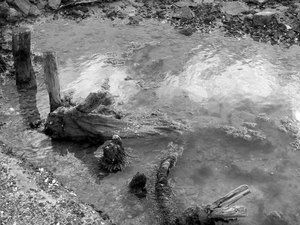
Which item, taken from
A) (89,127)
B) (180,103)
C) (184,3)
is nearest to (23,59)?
(89,127)

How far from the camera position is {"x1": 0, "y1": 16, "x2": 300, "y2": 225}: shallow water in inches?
310

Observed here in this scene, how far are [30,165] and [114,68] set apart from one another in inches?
175

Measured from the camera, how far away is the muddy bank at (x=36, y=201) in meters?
6.77

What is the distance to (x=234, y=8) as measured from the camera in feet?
47.1

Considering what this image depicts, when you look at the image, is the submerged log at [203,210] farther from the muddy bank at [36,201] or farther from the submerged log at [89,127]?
the submerged log at [89,127]

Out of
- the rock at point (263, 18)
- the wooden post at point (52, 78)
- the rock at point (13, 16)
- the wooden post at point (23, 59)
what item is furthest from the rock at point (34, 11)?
the rock at point (263, 18)

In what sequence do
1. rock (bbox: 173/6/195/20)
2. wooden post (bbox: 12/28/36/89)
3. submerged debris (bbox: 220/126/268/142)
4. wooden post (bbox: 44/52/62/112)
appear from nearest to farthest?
wooden post (bbox: 44/52/62/112), submerged debris (bbox: 220/126/268/142), wooden post (bbox: 12/28/36/89), rock (bbox: 173/6/195/20)

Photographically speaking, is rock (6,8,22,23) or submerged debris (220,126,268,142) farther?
rock (6,8,22,23)

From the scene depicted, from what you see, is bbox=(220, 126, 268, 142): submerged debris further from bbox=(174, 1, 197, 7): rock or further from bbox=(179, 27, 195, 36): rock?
bbox=(174, 1, 197, 7): rock

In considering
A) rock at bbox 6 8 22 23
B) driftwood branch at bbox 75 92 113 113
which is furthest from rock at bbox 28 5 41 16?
driftwood branch at bbox 75 92 113 113

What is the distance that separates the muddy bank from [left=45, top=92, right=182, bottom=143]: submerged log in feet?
4.07

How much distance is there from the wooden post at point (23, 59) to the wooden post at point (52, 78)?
1467 millimetres

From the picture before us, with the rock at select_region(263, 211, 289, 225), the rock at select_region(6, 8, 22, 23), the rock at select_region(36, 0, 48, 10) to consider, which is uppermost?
the rock at select_region(36, 0, 48, 10)

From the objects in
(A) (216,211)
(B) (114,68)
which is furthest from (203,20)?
(A) (216,211)
